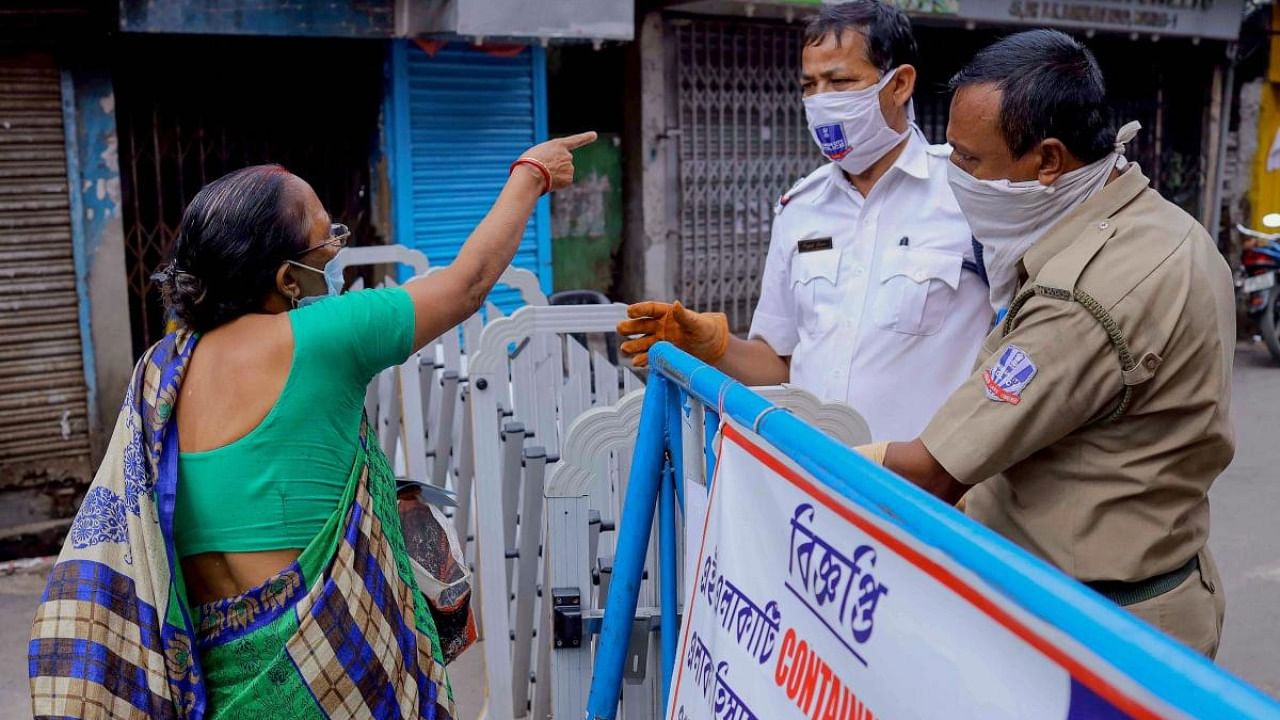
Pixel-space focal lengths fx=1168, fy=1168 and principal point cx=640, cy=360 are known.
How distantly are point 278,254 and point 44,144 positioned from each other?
159 inches

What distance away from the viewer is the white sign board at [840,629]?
89 centimetres

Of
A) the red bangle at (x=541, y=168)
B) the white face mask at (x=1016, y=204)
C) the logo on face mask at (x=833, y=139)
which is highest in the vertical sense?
the logo on face mask at (x=833, y=139)

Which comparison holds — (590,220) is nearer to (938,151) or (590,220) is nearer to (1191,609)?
(938,151)

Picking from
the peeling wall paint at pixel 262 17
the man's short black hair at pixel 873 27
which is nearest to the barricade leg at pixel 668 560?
the man's short black hair at pixel 873 27

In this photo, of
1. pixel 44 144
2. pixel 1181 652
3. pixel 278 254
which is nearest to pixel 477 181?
pixel 44 144

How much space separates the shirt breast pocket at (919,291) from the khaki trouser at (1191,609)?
2.80ft

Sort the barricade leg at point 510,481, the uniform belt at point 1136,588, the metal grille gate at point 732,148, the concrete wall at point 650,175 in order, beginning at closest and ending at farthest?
the uniform belt at point 1136,588 < the barricade leg at point 510,481 < the concrete wall at point 650,175 < the metal grille gate at point 732,148

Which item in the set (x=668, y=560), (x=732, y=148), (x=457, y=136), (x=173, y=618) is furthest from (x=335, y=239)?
(x=732, y=148)

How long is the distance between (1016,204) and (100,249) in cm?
479

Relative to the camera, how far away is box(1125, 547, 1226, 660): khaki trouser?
1.64 metres

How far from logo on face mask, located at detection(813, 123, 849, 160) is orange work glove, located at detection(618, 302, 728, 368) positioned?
456 mm

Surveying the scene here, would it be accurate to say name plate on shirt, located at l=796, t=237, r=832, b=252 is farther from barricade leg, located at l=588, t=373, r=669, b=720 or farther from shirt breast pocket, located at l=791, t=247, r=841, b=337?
barricade leg, located at l=588, t=373, r=669, b=720

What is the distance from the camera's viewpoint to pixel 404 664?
6.56 ft

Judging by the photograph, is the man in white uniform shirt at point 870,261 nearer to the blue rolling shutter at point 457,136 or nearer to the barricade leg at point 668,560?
the barricade leg at point 668,560
